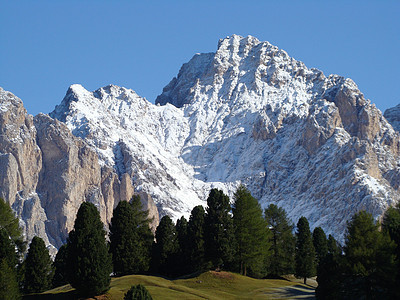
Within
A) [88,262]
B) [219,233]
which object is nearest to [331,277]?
[219,233]

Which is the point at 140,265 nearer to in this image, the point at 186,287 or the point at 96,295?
the point at 186,287

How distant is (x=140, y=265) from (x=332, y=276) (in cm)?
4350

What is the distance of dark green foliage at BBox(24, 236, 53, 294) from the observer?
117 m

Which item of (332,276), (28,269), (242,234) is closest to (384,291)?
(332,276)

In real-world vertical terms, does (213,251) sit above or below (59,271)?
above

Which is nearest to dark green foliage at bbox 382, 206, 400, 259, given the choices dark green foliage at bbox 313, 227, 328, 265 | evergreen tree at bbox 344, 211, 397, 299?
evergreen tree at bbox 344, 211, 397, 299

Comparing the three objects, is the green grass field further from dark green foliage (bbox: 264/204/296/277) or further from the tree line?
dark green foliage (bbox: 264/204/296/277)

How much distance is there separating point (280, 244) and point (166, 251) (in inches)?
832

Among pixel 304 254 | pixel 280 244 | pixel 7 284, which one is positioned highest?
pixel 280 244

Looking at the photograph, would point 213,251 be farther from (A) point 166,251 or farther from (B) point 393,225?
(B) point 393,225

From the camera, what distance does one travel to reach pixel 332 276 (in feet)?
294

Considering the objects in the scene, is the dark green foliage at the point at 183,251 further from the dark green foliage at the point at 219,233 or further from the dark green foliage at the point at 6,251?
the dark green foliage at the point at 6,251

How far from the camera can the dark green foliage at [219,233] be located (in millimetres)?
112438

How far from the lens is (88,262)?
301 feet
